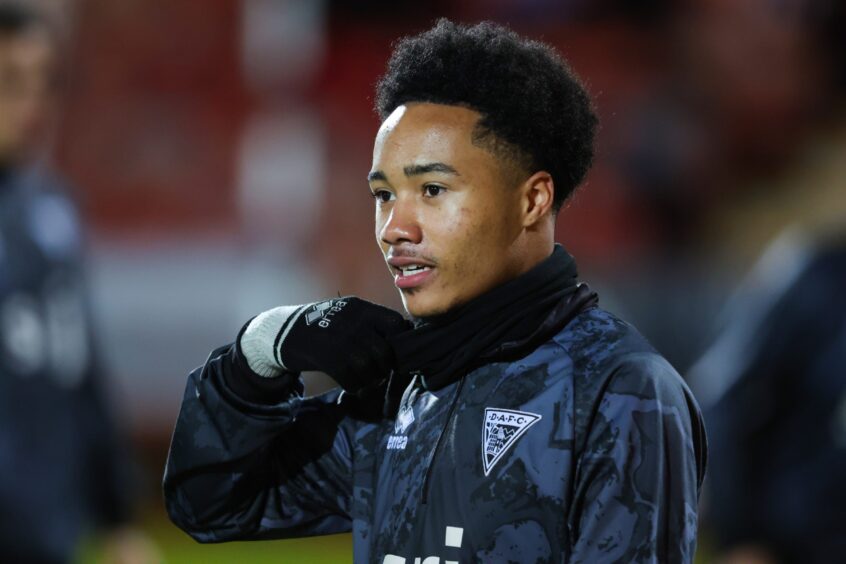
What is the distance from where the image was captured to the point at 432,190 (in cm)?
237

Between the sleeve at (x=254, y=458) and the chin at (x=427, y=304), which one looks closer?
the chin at (x=427, y=304)

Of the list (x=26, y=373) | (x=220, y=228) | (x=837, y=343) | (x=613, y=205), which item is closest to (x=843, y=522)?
(x=837, y=343)

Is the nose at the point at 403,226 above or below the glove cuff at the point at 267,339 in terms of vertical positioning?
above

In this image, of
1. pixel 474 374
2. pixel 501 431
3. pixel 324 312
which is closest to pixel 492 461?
pixel 501 431

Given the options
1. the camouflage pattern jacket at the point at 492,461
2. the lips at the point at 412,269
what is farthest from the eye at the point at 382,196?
the camouflage pattern jacket at the point at 492,461

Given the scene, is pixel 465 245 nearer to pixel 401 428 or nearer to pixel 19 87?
pixel 401 428

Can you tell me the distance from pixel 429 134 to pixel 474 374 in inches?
15.7

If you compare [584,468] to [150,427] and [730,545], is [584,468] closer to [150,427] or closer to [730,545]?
[730,545]

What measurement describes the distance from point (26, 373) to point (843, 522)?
2611 mm

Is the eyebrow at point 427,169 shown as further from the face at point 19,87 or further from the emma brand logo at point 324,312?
the face at point 19,87

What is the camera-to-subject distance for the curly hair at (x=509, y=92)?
2379 millimetres

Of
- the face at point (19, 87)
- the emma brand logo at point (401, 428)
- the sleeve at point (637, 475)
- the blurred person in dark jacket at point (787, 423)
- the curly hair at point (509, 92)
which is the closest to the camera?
the sleeve at point (637, 475)

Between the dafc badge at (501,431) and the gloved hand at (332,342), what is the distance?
0.75 ft

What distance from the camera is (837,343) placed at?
15.8 ft
